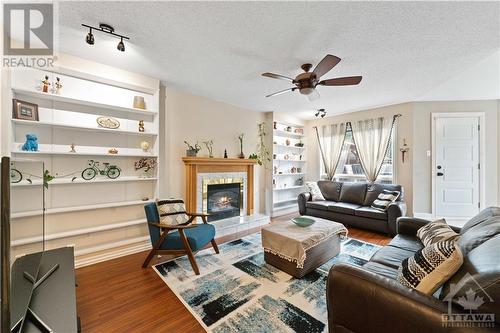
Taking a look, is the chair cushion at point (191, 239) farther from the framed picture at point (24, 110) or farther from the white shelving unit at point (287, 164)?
the white shelving unit at point (287, 164)

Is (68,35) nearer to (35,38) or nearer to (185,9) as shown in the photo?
(35,38)

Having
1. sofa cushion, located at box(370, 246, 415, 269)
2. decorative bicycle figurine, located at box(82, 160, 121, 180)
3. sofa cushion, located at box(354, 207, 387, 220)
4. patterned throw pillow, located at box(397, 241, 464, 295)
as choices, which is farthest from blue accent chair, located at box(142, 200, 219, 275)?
sofa cushion, located at box(354, 207, 387, 220)

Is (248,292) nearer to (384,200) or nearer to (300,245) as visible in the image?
(300,245)

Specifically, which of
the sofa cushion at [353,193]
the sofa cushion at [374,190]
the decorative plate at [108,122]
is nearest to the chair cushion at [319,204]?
the sofa cushion at [353,193]

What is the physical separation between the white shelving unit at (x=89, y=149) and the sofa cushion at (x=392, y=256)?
2.98 m

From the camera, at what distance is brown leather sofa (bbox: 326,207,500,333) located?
3.09ft

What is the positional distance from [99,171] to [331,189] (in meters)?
4.54

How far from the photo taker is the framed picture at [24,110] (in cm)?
221

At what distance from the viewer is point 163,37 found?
2174 mm

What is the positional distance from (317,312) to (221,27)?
8.93 ft

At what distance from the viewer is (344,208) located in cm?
419

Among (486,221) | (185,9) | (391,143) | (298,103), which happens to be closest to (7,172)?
(185,9)

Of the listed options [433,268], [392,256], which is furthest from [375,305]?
[392,256]

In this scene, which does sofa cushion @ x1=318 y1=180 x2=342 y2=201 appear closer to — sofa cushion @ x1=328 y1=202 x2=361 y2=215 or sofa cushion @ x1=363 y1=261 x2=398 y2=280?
sofa cushion @ x1=328 y1=202 x2=361 y2=215
